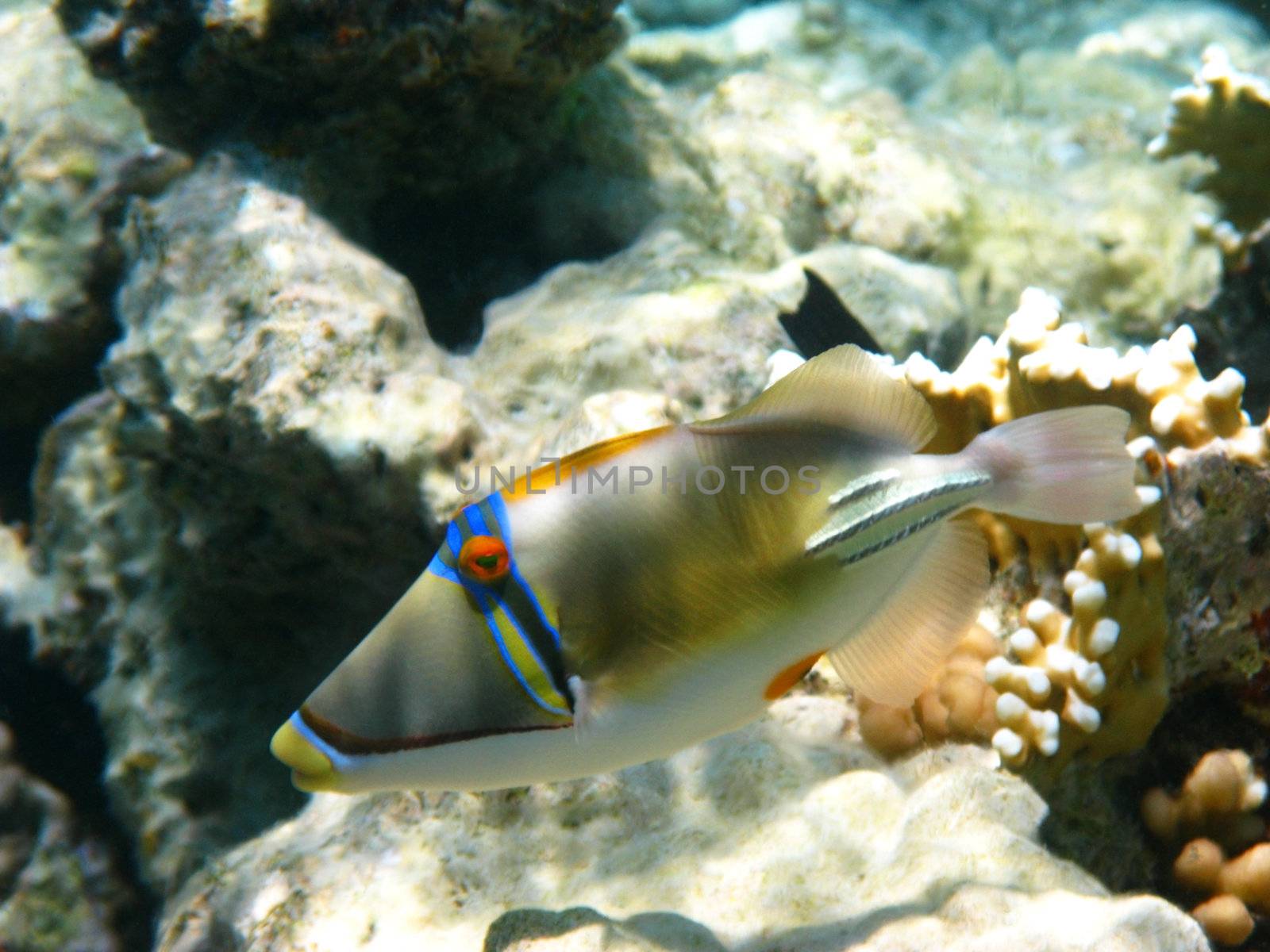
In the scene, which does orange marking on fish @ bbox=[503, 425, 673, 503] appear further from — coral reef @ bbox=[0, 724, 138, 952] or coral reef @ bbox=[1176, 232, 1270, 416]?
coral reef @ bbox=[0, 724, 138, 952]

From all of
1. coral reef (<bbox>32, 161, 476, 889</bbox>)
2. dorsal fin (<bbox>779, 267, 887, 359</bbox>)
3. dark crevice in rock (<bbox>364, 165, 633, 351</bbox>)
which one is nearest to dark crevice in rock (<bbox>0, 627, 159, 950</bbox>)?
coral reef (<bbox>32, 161, 476, 889</bbox>)

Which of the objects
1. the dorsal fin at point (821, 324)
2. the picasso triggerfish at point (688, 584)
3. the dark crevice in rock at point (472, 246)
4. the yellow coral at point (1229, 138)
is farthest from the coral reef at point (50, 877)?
the yellow coral at point (1229, 138)

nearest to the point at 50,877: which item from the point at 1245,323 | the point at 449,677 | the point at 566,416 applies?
the point at 566,416

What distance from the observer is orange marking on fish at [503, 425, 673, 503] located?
4.27 feet

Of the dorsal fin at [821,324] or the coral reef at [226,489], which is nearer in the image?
the coral reef at [226,489]

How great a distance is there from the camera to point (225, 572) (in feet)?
13.4

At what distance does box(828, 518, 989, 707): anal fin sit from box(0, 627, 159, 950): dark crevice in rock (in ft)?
15.2

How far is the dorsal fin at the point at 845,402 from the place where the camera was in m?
1.43

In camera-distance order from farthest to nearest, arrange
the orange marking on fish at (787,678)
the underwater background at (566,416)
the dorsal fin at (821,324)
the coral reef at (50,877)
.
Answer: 1. the coral reef at (50,877)
2. the dorsal fin at (821,324)
3. the underwater background at (566,416)
4. the orange marking on fish at (787,678)

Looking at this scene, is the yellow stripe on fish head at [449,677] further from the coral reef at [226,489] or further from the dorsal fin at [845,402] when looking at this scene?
the coral reef at [226,489]

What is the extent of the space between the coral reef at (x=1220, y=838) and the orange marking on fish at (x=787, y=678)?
65.8 inches

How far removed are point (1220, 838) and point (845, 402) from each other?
1.99 metres

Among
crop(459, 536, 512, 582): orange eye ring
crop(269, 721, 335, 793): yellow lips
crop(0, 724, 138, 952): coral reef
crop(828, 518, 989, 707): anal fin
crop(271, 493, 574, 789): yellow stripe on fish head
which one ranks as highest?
crop(459, 536, 512, 582): orange eye ring

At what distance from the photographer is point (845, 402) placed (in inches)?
57.6
